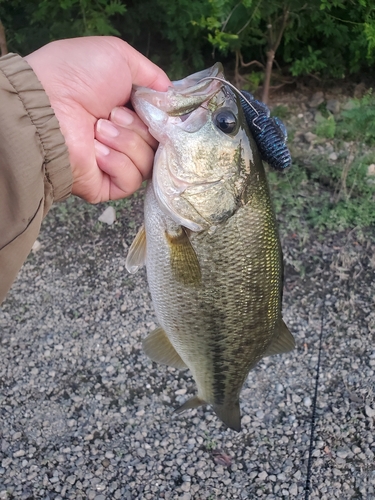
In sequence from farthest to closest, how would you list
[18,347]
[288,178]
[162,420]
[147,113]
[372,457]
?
[288,178] → [18,347] → [162,420] → [372,457] → [147,113]

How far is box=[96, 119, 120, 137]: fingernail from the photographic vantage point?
5.93 feet

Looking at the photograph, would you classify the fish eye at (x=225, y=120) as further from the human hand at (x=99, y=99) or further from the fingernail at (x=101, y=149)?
the fingernail at (x=101, y=149)

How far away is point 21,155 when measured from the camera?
150 cm

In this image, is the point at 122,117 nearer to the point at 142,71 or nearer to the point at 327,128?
the point at 142,71

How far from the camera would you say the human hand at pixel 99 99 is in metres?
1.74

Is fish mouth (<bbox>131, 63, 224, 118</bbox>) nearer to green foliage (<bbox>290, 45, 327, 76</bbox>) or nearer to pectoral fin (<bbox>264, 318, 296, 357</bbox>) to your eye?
pectoral fin (<bbox>264, 318, 296, 357</bbox>)

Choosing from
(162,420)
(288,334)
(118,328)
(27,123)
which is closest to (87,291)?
(118,328)

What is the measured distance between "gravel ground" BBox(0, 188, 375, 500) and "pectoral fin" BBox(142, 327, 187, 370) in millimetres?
1007

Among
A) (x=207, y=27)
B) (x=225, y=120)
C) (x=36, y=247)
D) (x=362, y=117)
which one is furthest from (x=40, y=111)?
(x=362, y=117)

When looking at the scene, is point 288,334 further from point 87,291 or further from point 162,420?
point 87,291

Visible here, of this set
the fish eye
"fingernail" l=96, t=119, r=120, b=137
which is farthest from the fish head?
"fingernail" l=96, t=119, r=120, b=137

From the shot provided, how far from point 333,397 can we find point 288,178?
7.17 ft

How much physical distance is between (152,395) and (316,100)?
13.4ft

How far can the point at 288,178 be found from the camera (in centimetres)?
462
